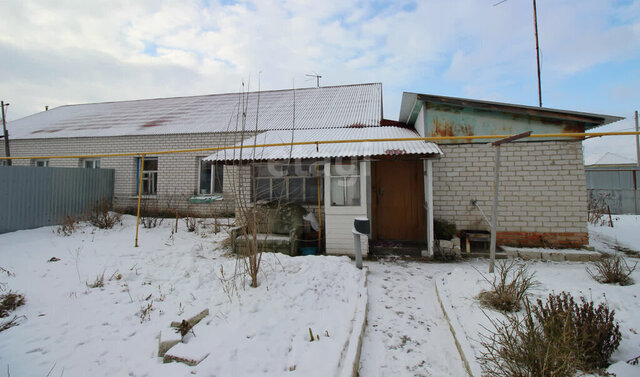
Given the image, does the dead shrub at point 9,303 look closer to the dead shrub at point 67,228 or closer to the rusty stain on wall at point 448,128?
the dead shrub at point 67,228

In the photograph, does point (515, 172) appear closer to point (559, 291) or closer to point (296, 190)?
point (559, 291)

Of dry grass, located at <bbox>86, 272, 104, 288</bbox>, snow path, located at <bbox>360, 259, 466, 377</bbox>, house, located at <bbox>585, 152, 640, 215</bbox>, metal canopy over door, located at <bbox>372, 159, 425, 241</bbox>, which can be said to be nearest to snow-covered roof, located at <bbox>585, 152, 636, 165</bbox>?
house, located at <bbox>585, 152, 640, 215</bbox>

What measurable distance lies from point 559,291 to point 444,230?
270 centimetres

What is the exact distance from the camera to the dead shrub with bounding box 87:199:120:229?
25.0 feet

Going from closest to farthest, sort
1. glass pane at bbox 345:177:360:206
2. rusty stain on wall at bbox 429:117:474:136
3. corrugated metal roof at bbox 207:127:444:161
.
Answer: corrugated metal roof at bbox 207:127:444:161 → glass pane at bbox 345:177:360:206 → rusty stain on wall at bbox 429:117:474:136

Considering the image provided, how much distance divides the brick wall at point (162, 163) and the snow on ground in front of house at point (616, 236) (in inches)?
421

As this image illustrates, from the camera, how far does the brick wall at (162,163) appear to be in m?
10.4

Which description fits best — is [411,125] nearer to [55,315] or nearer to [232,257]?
[232,257]

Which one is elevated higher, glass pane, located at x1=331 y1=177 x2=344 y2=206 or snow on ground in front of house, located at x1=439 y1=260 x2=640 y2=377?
glass pane, located at x1=331 y1=177 x2=344 y2=206

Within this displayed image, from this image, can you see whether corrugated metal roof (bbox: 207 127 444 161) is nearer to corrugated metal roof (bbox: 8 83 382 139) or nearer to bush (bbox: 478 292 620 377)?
corrugated metal roof (bbox: 8 83 382 139)

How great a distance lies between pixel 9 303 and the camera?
3.31 metres

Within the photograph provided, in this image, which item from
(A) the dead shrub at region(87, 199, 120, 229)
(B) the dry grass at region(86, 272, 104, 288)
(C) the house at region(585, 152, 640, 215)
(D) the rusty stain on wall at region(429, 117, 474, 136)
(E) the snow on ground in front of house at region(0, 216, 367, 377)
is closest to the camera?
(E) the snow on ground in front of house at region(0, 216, 367, 377)

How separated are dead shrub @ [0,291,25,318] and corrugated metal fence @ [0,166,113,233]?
5389 mm

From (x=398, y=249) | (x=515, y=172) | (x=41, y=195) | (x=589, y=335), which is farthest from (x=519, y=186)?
(x=41, y=195)
